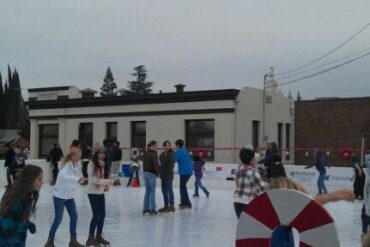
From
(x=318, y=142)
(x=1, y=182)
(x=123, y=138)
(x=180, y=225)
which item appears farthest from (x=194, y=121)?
(x=180, y=225)

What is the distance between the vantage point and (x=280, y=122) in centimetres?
3638

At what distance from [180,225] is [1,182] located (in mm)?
17280

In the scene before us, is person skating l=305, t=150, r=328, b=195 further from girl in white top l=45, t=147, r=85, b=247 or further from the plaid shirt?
the plaid shirt

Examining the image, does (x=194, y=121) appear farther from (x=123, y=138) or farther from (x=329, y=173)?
(x=329, y=173)

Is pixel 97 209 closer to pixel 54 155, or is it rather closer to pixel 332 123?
pixel 54 155

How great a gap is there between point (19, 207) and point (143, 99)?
28.6 meters

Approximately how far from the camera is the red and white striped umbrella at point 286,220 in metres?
3.62

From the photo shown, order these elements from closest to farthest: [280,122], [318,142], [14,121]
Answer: [280,122] < [318,142] < [14,121]

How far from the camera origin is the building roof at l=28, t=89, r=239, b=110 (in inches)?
1208

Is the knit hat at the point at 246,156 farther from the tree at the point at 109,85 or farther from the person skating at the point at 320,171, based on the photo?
Answer: the tree at the point at 109,85

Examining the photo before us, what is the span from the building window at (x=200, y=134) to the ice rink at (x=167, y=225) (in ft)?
40.4

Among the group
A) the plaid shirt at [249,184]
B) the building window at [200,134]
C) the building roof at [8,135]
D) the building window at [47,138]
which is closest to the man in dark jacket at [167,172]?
the plaid shirt at [249,184]

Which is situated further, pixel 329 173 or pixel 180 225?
pixel 329 173

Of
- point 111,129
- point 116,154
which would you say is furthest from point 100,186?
point 111,129
